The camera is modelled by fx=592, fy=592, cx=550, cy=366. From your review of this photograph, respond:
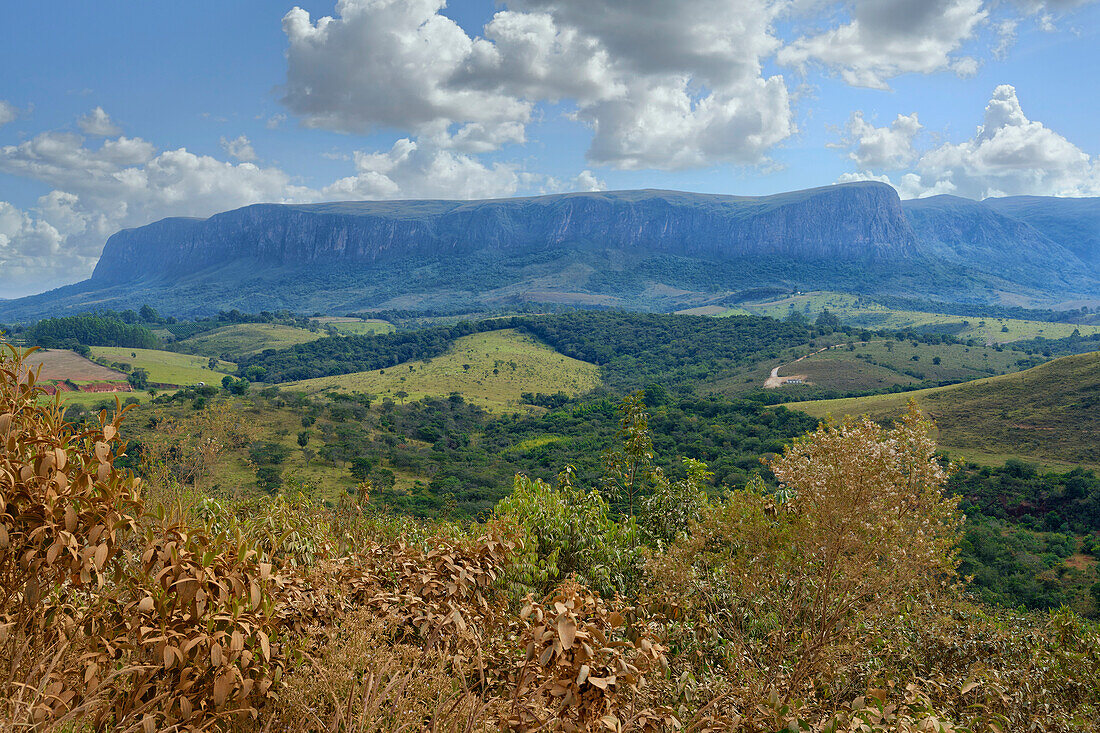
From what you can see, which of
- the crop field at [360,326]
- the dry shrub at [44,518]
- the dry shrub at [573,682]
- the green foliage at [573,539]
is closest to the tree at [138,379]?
the crop field at [360,326]

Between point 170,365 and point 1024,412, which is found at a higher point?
point 170,365

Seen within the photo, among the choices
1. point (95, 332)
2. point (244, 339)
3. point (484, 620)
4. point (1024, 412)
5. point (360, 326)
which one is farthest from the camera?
point (360, 326)

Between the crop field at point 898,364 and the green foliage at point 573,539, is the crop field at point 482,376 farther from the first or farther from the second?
the green foliage at point 573,539

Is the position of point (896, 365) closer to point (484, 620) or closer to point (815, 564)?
point (815, 564)

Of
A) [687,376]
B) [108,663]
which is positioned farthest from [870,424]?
[687,376]

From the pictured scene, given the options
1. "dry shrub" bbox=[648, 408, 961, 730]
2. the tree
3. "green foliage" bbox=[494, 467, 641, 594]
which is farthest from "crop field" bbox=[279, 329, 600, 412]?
"dry shrub" bbox=[648, 408, 961, 730]

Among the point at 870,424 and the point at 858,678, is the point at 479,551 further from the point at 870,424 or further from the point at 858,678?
the point at 870,424

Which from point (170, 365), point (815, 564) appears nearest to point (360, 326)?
point (170, 365)
